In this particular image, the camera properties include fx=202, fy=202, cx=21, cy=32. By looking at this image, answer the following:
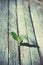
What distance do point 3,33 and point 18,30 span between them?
170 mm

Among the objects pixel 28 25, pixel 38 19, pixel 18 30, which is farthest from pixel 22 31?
pixel 38 19

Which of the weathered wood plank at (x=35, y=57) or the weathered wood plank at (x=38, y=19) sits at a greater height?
the weathered wood plank at (x=38, y=19)

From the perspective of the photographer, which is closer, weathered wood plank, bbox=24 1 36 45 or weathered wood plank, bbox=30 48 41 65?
weathered wood plank, bbox=30 48 41 65

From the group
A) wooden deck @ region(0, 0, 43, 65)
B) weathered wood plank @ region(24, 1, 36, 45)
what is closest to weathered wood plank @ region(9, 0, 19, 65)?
wooden deck @ region(0, 0, 43, 65)

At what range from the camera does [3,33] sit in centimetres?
188

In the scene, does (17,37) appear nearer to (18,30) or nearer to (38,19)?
(18,30)

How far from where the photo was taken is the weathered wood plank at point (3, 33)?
1574mm

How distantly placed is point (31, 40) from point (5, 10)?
2.02ft

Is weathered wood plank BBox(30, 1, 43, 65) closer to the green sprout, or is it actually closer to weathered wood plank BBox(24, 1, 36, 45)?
weathered wood plank BBox(24, 1, 36, 45)

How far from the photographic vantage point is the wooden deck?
62.9 inches

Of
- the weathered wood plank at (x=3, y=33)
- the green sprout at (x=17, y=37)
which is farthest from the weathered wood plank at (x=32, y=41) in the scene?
the weathered wood plank at (x=3, y=33)

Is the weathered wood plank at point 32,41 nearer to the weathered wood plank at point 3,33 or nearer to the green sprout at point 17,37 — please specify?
the green sprout at point 17,37

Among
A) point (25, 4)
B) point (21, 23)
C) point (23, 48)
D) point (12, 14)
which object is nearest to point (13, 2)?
point (25, 4)

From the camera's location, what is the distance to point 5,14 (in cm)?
221
